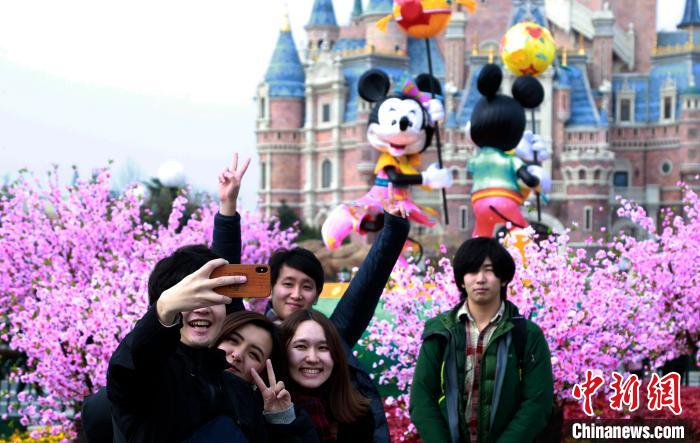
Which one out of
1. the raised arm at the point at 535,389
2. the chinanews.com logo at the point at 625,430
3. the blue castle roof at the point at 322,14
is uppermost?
the blue castle roof at the point at 322,14

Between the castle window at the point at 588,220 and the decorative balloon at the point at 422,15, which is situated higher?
the decorative balloon at the point at 422,15

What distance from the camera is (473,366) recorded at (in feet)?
17.3

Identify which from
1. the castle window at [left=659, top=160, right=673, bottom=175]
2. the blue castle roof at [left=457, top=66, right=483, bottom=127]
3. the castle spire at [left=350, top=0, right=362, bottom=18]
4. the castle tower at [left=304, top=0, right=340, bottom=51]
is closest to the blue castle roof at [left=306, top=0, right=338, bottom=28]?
the castle tower at [left=304, top=0, right=340, bottom=51]

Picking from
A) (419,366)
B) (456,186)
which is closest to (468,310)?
(419,366)

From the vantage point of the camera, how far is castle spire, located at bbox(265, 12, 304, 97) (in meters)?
54.9

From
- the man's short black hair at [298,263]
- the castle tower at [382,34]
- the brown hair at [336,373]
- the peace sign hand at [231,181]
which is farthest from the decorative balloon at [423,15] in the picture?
the castle tower at [382,34]

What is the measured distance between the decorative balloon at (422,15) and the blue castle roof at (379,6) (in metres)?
38.1

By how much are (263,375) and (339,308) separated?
113 centimetres

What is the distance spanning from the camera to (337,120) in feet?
175

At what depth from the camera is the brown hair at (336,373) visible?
4418 millimetres

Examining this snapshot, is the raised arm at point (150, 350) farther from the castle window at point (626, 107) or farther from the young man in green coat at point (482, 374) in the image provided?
the castle window at point (626, 107)

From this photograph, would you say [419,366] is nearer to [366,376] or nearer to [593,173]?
[366,376]

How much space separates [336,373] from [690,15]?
56.1 metres

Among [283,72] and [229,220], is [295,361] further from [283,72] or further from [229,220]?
[283,72]
